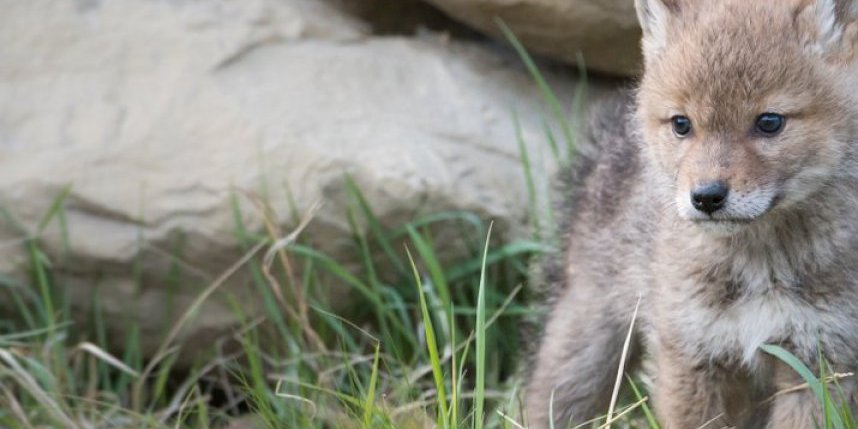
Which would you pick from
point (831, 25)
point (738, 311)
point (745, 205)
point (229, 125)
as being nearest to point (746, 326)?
point (738, 311)

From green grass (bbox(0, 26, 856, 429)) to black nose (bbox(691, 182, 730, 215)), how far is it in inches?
53.6

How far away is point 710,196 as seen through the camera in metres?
3.45

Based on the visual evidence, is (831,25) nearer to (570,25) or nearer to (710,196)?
(710,196)

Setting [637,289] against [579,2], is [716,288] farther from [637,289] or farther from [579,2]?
[579,2]

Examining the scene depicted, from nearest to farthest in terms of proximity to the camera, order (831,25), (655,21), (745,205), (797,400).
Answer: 1. (745,205)
2. (831,25)
3. (797,400)
4. (655,21)

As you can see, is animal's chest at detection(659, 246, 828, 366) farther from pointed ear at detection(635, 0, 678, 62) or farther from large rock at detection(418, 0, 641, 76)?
large rock at detection(418, 0, 641, 76)

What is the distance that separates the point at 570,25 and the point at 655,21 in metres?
1.32

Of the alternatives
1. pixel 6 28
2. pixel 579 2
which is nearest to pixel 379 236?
pixel 579 2

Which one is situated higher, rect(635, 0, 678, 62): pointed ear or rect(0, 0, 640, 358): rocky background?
rect(635, 0, 678, 62): pointed ear

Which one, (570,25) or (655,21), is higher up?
(655,21)

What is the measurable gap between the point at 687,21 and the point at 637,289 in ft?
2.74

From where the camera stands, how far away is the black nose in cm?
343

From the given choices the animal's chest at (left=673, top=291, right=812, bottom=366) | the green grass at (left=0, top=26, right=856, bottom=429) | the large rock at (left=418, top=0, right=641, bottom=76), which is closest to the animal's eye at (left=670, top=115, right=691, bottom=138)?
the animal's chest at (left=673, top=291, right=812, bottom=366)

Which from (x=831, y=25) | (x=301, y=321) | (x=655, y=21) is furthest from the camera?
(x=301, y=321)
